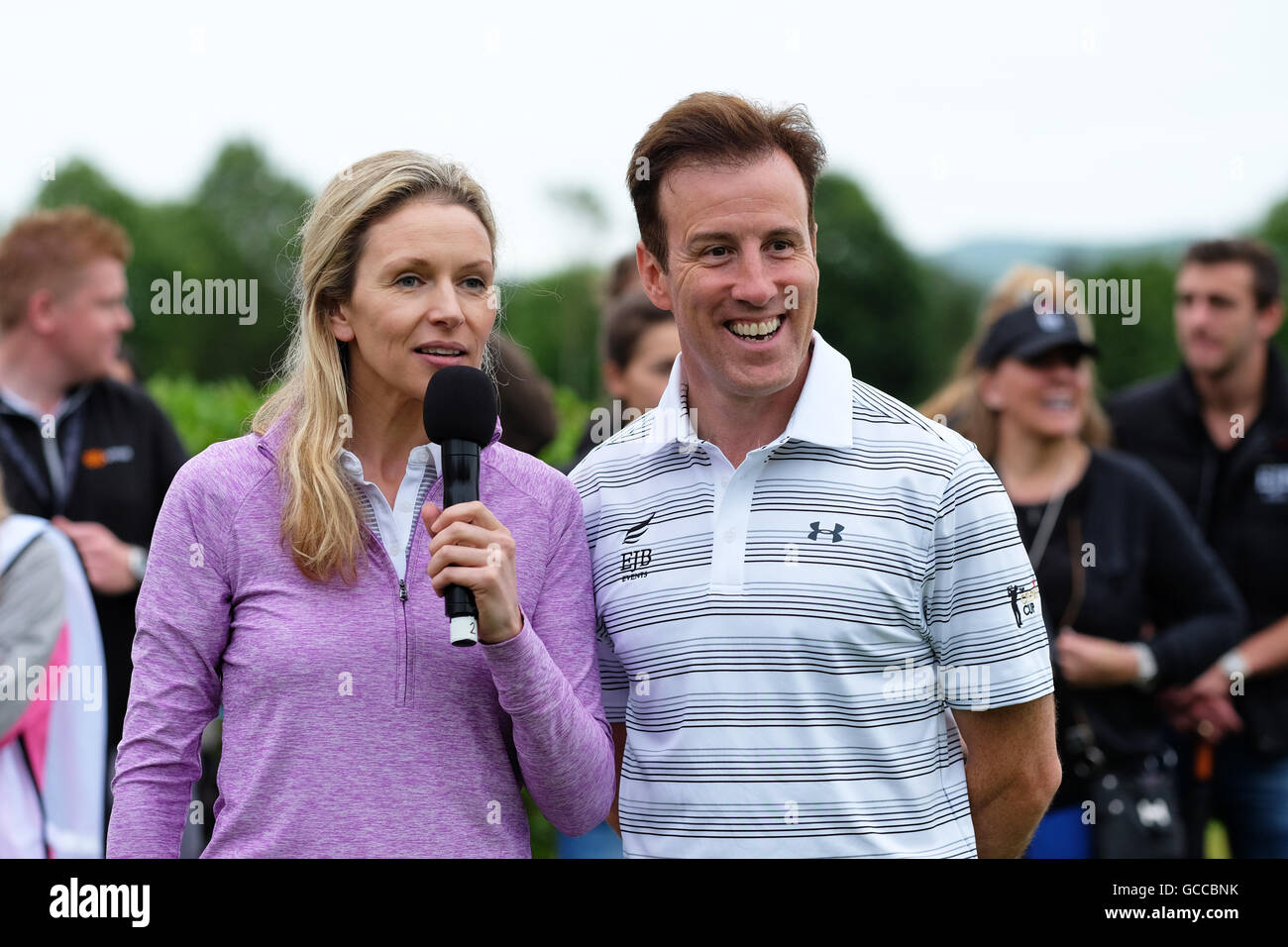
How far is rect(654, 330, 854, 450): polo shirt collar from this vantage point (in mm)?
3043

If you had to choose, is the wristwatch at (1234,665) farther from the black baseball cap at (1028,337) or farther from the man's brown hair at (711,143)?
the man's brown hair at (711,143)

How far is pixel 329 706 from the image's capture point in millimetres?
2756

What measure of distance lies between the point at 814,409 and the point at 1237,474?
3.87 m

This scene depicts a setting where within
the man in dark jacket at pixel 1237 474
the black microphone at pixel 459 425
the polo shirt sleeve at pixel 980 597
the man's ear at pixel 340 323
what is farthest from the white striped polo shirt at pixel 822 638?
the man in dark jacket at pixel 1237 474

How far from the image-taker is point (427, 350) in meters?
2.97

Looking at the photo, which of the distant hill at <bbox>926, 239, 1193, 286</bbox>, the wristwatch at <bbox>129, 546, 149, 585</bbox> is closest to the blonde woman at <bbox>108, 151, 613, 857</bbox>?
the wristwatch at <bbox>129, 546, 149, 585</bbox>

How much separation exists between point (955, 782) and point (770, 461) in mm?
823

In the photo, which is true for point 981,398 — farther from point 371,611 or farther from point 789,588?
point 371,611

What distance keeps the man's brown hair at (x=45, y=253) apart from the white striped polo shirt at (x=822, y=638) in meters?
4.03

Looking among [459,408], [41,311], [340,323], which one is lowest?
[459,408]

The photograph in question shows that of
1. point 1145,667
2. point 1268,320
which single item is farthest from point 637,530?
point 1268,320
